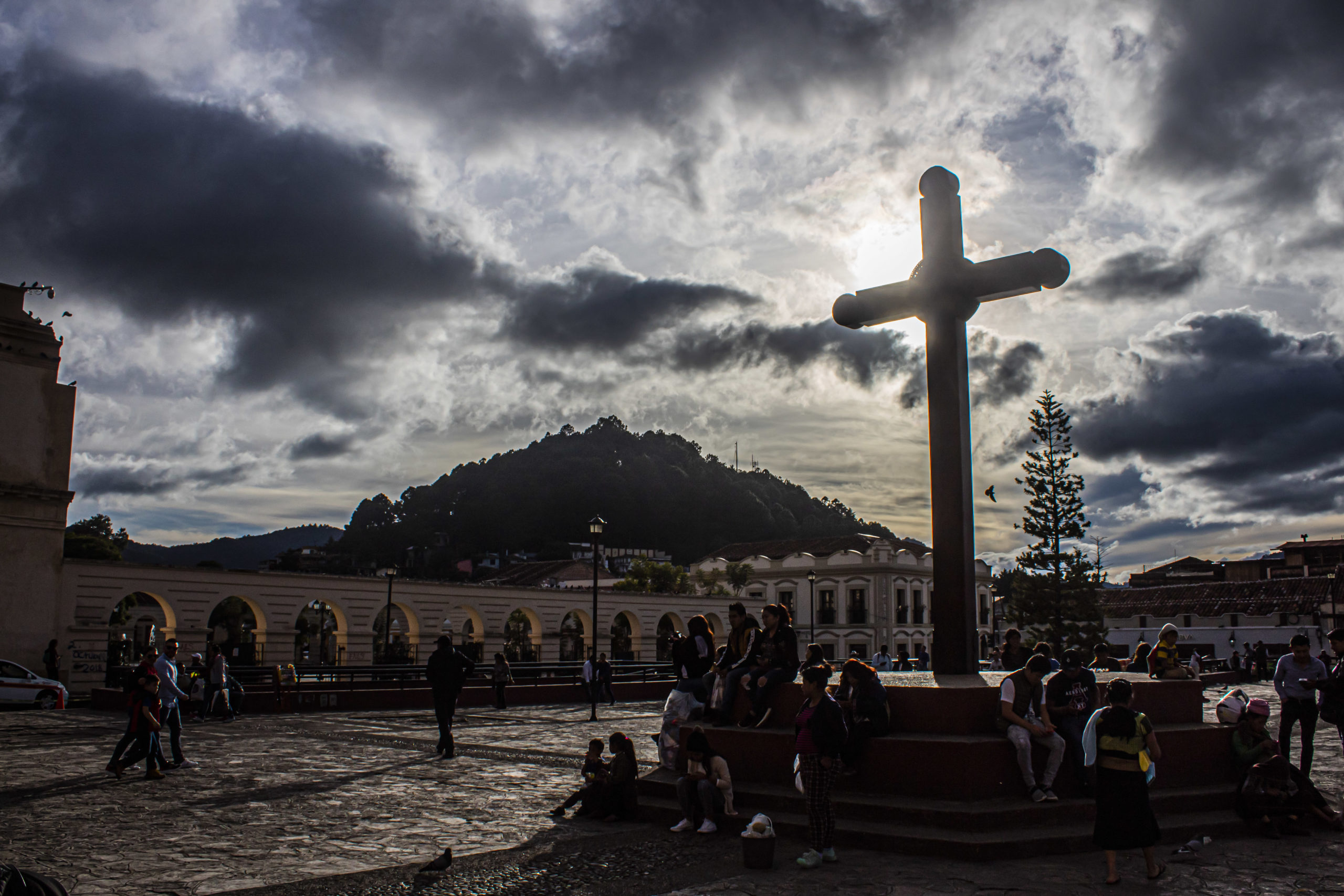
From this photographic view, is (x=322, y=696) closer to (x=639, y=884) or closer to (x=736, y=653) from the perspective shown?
(x=736, y=653)

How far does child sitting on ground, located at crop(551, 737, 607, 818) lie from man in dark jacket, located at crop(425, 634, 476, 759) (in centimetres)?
377

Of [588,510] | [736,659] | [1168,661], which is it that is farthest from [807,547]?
[736,659]

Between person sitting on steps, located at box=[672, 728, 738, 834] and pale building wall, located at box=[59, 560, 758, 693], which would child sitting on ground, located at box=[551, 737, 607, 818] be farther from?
pale building wall, located at box=[59, 560, 758, 693]

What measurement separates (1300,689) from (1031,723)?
11.3 ft

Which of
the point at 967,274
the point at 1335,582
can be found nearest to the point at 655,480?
the point at 1335,582

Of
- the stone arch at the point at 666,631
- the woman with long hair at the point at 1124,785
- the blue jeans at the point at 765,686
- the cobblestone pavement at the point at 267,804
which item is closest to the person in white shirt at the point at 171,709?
the cobblestone pavement at the point at 267,804

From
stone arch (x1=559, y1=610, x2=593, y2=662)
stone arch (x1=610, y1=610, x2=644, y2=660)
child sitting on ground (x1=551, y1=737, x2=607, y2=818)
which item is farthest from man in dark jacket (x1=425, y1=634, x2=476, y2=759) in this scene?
stone arch (x1=610, y1=610, x2=644, y2=660)

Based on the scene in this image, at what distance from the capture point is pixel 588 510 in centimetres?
9975

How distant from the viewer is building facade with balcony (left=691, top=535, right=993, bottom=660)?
186 ft

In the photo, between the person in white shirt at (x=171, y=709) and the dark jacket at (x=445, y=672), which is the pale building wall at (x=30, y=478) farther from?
the dark jacket at (x=445, y=672)

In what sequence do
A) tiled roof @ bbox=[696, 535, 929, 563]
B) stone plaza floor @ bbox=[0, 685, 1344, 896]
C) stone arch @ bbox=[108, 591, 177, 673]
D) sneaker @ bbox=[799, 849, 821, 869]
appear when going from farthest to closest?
tiled roof @ bbox=[696, 535, 929, 563] → stone arch @ bbox=[108, 591, 177, 673] → sneaker @ bbox=[799, 849, 821, 869] → stone plaza floor @ bbox=[0, 685, 1344, 896]

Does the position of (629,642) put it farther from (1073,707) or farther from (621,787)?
(1073,707)

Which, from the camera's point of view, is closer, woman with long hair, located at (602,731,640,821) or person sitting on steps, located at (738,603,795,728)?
woman with long hair, located at (602,731,640,821)

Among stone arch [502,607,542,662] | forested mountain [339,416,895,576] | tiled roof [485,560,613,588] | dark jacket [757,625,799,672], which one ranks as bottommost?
stone arch [502,607,542,662]
